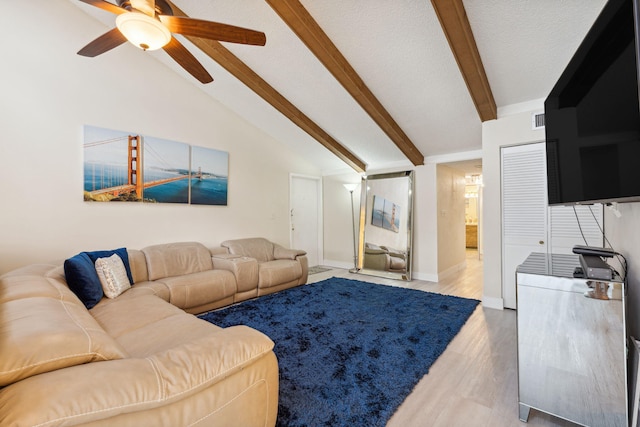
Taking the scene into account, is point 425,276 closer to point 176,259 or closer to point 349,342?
point 349,342

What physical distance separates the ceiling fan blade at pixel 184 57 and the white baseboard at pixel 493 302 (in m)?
3.98

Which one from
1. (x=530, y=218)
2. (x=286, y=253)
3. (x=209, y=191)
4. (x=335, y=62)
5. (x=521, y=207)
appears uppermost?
(x=335, y=62)

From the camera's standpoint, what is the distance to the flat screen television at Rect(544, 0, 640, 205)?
1.06 m

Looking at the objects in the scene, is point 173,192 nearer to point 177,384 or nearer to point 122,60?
point 122,60

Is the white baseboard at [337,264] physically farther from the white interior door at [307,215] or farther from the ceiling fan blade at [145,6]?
the ceiling fan blade at [145,6]

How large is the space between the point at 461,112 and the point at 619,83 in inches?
103

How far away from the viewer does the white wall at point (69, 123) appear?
2.71 meters

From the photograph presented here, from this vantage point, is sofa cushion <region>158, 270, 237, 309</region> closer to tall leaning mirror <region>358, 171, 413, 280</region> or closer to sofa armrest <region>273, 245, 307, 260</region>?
sofa armrest <region>273, 245, 307, 260</region>

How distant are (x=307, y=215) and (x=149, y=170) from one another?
3.16 m

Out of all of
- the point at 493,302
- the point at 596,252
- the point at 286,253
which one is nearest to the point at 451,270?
the point at 493,302

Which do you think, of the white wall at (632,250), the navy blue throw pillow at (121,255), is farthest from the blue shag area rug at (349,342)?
the white wall at (632,250)

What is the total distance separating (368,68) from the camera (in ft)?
10.3

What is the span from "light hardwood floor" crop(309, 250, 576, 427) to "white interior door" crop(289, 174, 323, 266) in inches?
141

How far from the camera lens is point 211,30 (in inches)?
74.4
